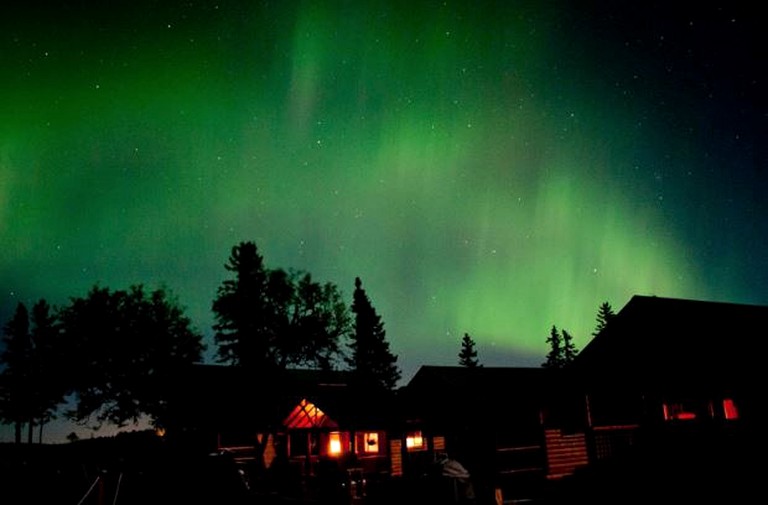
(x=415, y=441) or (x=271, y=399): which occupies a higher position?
(x=271, y=399)

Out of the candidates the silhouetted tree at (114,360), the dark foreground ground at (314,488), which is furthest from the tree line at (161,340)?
the dark foreground ground at (314,488)

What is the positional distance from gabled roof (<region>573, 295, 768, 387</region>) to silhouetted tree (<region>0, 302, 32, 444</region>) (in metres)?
78.1

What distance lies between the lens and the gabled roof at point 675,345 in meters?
15.3

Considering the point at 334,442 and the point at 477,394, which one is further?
the point at 334,442

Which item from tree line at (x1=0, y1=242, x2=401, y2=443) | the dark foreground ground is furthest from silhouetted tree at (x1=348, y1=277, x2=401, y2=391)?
the dark foreground ground

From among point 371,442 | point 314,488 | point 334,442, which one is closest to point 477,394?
point 371,442

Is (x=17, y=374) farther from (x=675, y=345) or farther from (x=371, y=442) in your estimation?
(x=675, y=345)

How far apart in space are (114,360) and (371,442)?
26196 millimetres

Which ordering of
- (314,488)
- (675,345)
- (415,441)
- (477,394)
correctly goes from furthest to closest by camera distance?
1. (415,441)
2. (477,394)
3. (314,488)
4. (675,345)

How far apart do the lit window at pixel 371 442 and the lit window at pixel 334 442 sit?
189 cm

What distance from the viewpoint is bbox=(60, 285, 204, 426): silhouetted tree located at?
4544 centimetres

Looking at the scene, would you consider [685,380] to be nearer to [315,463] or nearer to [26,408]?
[315,463]

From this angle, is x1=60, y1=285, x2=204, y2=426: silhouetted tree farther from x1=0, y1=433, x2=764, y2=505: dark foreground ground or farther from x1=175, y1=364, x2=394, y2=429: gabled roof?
x1=0, y1=433, x2=764, y2=505: dark foreground ground

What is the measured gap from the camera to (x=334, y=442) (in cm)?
3244
